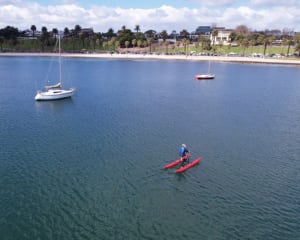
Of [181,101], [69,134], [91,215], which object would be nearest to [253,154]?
[91,215]

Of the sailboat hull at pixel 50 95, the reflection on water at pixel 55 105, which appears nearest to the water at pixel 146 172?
the reflection on water at pixel 55 105

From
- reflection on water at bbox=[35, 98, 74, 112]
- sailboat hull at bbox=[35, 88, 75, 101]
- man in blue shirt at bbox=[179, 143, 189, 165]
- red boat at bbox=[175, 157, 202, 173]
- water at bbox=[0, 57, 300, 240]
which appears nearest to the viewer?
water at bbox=[0, 57, 300, 240]

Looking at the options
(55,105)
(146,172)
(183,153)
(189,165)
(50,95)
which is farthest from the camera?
(50,95)

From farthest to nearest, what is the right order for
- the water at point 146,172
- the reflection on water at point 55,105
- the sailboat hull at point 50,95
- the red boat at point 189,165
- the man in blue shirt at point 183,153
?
the sailboat hull at point 50,95 → the reflection on water at point 55,105 → the man in blue shirt at point 183,153 → the red boat at point 189,165 → the water at point 146,172

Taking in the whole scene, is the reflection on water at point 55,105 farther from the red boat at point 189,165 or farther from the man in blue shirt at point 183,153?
the red boat at point 189,165

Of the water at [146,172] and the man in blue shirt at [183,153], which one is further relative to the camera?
the man in blue shirt at [183,153]

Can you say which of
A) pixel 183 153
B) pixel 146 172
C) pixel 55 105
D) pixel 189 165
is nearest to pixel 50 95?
pixel 55 105

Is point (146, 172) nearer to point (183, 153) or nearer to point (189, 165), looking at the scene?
point (183, 153)

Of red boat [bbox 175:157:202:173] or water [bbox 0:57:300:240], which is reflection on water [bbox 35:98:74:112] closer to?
water [bbox 0:57:300:240]

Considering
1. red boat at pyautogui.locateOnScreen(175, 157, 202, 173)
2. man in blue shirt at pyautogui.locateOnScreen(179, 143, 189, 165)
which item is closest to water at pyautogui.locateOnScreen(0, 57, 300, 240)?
red boat at pyautogui.locateOnScreen(175, 157, 202, 173)
